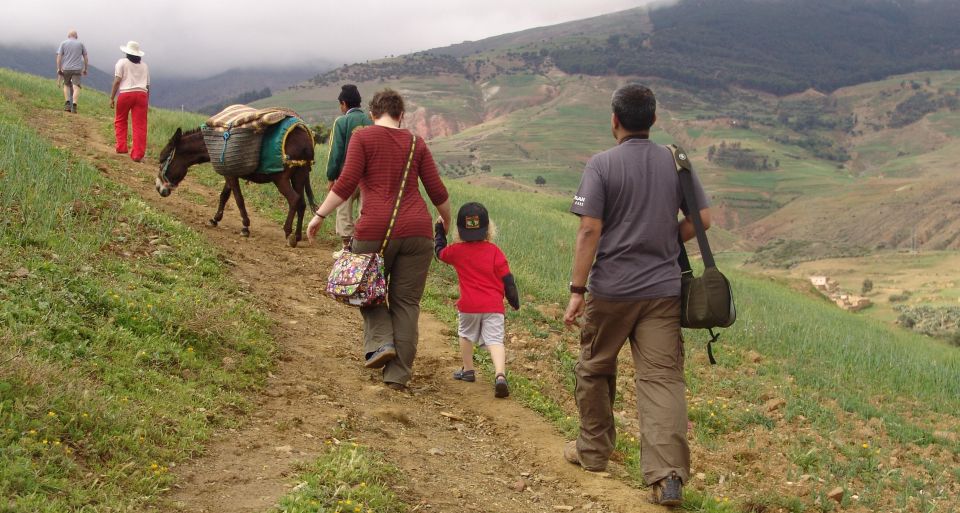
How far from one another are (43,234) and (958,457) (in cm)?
779

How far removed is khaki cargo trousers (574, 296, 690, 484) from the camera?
4.62 m

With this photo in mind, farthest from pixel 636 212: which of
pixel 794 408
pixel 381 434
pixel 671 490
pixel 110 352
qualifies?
pixel 794 408

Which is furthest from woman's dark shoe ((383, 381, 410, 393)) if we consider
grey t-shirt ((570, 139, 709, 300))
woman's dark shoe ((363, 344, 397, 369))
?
grey t-shirt ((570, 139, 709, 300))

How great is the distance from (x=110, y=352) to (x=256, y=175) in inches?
219

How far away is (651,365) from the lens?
15.5 ft

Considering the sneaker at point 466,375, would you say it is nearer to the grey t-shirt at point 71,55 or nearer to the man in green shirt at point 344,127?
the man in green shirt at point 344,127

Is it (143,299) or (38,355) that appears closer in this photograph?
(38,355)

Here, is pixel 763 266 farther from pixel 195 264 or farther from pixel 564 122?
pixel 564 122

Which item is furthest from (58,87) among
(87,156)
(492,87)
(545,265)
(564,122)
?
(492,87)

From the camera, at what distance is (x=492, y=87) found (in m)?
192

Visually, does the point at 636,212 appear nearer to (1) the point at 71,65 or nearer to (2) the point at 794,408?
(2) the point at 794,408

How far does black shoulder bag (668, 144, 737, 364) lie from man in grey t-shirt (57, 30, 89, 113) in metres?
15.4

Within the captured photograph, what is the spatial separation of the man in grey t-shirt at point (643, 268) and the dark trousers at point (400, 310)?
1.67 metres

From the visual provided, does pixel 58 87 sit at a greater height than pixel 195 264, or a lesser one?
greater
